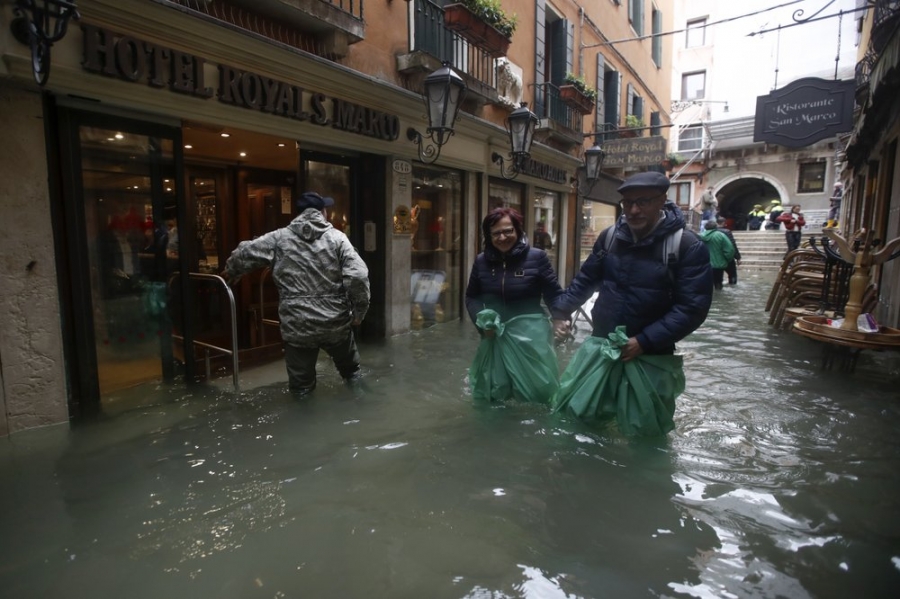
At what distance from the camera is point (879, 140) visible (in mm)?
9555

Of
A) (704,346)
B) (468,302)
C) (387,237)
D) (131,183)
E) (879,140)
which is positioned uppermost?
(879,140)

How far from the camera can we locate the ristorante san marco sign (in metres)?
4.05

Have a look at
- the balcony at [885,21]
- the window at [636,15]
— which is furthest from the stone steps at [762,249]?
the balcony at [885,21]

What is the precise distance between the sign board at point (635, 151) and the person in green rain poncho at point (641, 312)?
944 cm

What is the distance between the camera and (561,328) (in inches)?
155

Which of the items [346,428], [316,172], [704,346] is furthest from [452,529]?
[704,346]

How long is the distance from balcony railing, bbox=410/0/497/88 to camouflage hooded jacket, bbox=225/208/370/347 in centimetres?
402

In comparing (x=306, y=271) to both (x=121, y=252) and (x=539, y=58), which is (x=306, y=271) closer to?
(x=121, y=252)

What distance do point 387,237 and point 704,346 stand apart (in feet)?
14.8

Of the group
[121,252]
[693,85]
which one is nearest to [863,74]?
[121,252]

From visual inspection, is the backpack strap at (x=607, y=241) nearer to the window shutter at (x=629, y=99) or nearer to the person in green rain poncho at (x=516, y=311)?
the person in green rain poncho at (x=516, y=311)

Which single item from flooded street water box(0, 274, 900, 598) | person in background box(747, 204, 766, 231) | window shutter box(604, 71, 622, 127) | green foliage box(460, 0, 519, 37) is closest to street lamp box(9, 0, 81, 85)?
flooded street water box(0, 274, 900, 598)

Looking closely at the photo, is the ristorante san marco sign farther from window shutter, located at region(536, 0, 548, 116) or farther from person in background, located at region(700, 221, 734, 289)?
person in background, located at region(700, 221, 734, 289)

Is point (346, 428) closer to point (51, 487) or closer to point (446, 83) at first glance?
point (51, 487)
